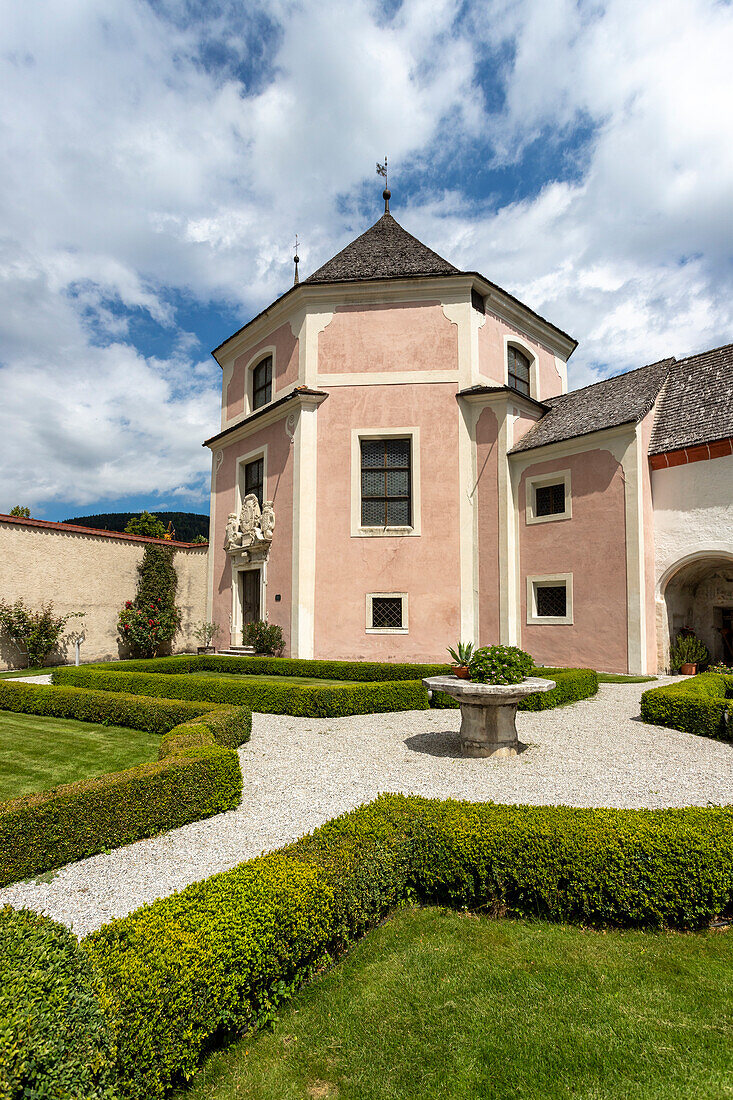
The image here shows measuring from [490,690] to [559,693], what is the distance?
15.0ft

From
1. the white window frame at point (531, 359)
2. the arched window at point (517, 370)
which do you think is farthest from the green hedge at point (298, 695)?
the white window frame at point (531, 359)

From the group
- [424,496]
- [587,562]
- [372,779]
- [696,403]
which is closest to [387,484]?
[424,496]

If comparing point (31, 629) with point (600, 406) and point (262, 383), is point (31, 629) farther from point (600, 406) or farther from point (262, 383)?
point (600, 406)

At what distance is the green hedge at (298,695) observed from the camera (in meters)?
10.7

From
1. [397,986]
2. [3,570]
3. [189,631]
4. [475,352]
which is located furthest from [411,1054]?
[189,631]

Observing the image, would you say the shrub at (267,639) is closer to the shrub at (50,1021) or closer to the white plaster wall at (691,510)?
the white plaster wall at (691,510)

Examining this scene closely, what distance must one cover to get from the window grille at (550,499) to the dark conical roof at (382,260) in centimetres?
715

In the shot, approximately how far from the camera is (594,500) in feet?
52.5

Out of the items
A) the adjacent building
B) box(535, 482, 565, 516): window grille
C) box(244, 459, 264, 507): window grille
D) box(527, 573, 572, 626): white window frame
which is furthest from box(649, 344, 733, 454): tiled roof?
box(244, 459, 264, 507): window grille

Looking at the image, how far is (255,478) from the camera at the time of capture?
20.7 m

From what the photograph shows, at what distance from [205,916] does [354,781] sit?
153 inches

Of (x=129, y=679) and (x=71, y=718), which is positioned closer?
(x=71, y=718)

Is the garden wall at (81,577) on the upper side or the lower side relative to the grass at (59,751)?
upper

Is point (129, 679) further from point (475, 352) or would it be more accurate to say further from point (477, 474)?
point (475, 352)
